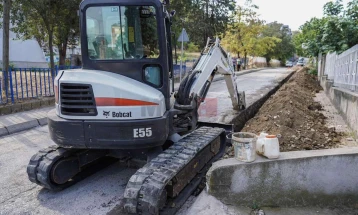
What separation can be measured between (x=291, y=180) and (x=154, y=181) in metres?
1.63

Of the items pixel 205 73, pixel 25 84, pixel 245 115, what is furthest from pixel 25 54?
pixel 205 73

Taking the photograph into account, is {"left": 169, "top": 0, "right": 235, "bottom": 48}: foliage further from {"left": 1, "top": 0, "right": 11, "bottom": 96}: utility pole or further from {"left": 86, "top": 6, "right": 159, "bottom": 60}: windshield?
{"left": 86, "top": 6, "right": 159, "bottom": 60}: windshield

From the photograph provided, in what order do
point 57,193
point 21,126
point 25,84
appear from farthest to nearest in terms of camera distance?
1. point 25,84
2. point 21,126
3. point 57,193

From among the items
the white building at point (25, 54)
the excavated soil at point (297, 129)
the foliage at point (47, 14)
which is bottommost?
the excavated soil at point (297, 129)

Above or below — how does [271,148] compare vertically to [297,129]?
above

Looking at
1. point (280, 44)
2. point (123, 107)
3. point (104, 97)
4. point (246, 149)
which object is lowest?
point (246, 149)

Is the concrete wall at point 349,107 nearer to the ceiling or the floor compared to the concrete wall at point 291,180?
nearer to the ceiling

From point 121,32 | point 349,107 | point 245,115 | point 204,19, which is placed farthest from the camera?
point 204,19

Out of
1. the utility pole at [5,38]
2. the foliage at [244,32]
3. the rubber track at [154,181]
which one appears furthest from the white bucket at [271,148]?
the foliage at [244,32]

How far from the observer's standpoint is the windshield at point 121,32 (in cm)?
358

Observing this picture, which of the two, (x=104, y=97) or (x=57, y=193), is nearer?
(x=104, y=97)

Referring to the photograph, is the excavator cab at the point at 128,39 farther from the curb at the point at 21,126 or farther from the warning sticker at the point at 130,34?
the curb at the point at 21,126

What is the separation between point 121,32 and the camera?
3.57 meters

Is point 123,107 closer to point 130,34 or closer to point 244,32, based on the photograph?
point 130,34
